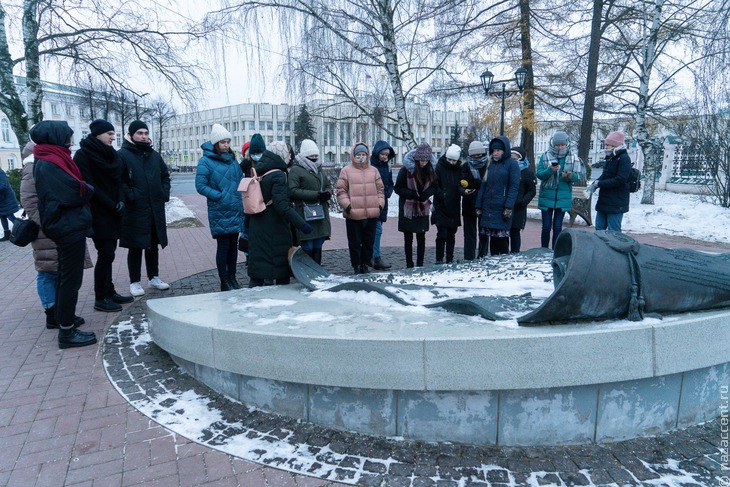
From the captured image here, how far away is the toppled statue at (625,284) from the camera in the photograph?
262cm

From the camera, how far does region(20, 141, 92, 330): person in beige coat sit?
4.31m

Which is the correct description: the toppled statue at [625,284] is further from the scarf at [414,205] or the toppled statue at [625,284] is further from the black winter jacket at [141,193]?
the black winter jacket at [141,193]

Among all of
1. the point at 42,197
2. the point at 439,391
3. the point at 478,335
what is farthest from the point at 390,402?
the point at 42,197

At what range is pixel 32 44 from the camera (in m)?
12.1

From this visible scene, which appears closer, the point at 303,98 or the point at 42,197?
the point at 42,197

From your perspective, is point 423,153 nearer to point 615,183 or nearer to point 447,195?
point 447,195

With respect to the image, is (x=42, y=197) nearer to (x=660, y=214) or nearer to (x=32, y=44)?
(x=32, y=44)

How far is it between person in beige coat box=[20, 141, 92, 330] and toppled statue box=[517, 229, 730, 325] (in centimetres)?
392

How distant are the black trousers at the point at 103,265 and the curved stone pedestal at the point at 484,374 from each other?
257cm

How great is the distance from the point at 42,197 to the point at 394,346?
304cm

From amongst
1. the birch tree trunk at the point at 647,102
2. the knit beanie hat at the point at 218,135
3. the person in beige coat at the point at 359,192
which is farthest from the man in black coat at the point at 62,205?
the birch tree trunk at the point at 647,102

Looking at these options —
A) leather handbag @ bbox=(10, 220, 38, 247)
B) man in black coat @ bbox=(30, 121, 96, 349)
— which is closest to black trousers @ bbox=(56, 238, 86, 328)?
man in black coat @ bbox=(30, 121, 96, 349)

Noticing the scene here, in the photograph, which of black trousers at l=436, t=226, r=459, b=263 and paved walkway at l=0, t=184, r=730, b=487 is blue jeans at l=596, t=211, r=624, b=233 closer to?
black trousers at l=436, t=226, r=459, b=263

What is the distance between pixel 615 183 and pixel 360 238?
3295 mm
